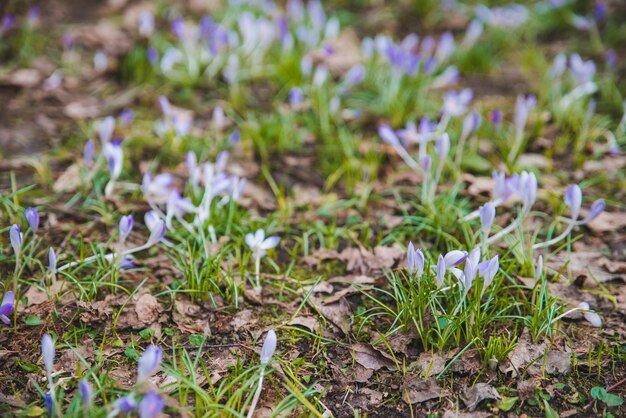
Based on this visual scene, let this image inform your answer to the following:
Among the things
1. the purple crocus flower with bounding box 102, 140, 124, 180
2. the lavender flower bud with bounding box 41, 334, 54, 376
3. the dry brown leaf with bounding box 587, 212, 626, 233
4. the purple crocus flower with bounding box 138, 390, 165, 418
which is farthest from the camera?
the dry brown leaf with bounding box 587, 212, 626, 233

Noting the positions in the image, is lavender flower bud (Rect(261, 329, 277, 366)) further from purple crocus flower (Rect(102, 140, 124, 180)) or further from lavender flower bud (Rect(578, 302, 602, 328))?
purple crocus flower (Rect(102, 140, 124, 180))

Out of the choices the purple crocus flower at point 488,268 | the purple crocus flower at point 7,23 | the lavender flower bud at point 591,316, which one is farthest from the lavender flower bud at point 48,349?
the purple crocus flower at point 7,23

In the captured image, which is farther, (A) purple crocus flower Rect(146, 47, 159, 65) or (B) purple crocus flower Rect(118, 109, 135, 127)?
(A) purple crocus flower Rect(146, 47, 159, 65)

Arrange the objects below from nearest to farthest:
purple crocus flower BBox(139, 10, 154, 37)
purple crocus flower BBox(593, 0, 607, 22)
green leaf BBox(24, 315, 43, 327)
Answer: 1. green leaf BBox(24, 315, 43, 327)
2. purple crocus flower BBox(139, 10, 154, 37)
3. purple crocus flower BBox(593, 0, 607, 22)

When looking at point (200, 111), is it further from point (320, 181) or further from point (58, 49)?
point (58, 49)

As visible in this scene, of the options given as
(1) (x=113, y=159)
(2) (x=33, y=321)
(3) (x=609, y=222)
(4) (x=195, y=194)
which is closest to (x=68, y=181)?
(1) (x=113, y=159)

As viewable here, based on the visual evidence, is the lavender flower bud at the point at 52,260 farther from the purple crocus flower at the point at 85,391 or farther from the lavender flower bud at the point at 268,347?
the lavender flower bud at the point at 268,347

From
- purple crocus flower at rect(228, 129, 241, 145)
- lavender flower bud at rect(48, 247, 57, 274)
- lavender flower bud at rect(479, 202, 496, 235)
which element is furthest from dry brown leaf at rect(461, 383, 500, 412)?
purple crocus flower at rect(228, 129, 241, 145)

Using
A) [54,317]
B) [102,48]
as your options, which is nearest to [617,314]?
[54,317]
